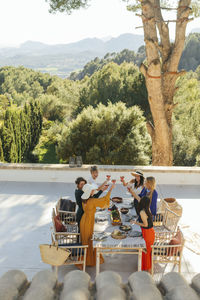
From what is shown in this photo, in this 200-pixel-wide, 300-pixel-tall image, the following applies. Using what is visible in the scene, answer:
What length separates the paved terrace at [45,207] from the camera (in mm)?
3984

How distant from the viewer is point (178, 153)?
18594 millimetres

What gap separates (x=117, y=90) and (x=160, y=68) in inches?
576

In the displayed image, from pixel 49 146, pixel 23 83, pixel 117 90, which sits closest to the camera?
pixel 117 90

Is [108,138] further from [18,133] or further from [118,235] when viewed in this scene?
[118,235]

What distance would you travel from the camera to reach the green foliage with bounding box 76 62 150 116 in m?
22.0

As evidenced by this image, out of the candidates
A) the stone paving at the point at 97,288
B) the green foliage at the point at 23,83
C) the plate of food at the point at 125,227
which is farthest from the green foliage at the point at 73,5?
the green foliage at the point at 23,83

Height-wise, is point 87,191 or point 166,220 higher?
point 87,191

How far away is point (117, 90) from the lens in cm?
2253

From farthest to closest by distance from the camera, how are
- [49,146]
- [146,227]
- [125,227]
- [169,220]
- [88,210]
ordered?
[49,146], [169,220], [125,227], [88,210], [146,227]

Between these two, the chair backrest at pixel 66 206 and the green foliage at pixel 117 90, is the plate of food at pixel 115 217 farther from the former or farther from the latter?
the green foliage at pixel 117 90

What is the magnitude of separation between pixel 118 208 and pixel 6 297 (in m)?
3.31

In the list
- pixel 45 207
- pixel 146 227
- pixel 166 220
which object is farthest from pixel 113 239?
pixel 45 207

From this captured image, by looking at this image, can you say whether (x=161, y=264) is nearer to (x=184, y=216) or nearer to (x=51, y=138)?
(x=184, y=216)

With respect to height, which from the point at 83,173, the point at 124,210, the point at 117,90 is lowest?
the point at 83,173
